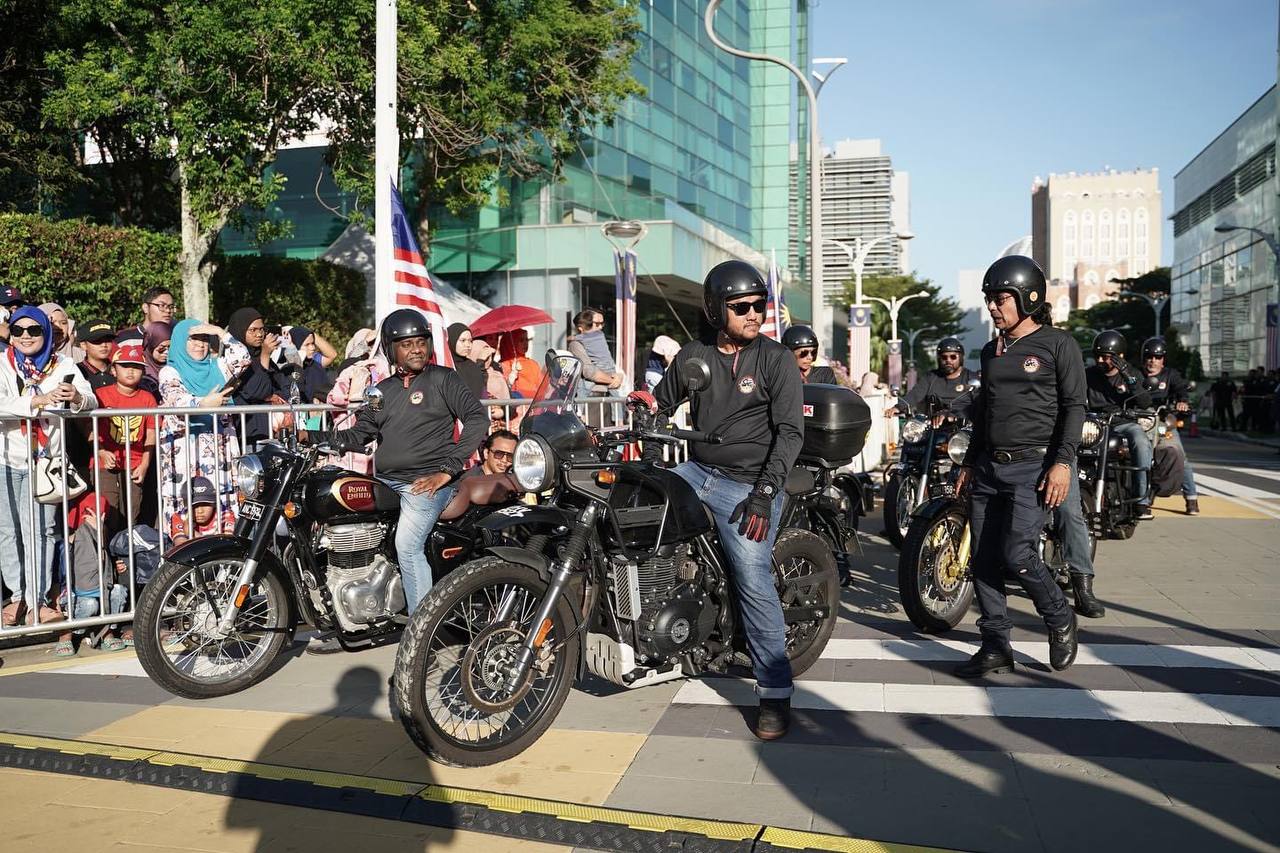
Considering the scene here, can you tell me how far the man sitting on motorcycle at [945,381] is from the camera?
9812mm

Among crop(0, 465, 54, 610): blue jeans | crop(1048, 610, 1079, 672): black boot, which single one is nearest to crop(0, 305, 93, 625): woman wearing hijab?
crop(0, 465, 54, 610): blue jeans

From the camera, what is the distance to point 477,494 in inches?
211

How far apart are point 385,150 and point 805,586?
5354 mm

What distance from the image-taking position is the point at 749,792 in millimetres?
3951

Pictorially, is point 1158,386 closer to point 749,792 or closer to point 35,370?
point 749,792

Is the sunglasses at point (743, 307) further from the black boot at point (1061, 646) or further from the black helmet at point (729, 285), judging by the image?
the black boot at point (1061, 646)

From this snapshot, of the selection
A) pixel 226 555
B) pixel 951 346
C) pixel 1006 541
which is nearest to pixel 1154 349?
pixel 951 346

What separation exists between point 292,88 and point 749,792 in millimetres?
15273

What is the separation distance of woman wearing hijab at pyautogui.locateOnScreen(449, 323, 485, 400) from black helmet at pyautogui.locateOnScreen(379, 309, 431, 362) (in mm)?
3436

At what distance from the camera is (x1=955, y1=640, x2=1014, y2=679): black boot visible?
212 inches

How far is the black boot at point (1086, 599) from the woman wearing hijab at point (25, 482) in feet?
19.1

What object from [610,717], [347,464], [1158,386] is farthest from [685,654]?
[1158,386]

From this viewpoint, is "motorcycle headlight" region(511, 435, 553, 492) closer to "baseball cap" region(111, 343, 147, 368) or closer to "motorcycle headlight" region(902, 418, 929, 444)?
"baseball cap" region(111, 343, 147, 368)

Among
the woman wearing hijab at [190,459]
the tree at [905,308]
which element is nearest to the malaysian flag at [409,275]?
the woman wearing hijab at [190,459]
